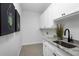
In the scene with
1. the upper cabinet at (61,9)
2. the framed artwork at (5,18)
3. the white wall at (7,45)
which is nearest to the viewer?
the framed artwork at (5,18)

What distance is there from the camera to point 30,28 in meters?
5.86

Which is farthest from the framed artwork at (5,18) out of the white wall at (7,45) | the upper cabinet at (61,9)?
the upper cabinet at (61,9)

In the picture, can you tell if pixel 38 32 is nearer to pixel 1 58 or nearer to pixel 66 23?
pixel 66 23

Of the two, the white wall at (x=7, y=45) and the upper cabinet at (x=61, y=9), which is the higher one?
the upper cabinet at (x=61, y=9)

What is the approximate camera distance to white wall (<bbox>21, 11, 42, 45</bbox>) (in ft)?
18.7

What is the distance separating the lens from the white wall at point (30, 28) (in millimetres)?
5699

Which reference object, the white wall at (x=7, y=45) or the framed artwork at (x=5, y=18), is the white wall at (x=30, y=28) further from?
the framed artwork at (x=5, y=18)

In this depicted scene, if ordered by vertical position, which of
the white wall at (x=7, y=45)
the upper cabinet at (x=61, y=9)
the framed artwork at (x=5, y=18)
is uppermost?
the upper cabinet at (x=61, y=9)

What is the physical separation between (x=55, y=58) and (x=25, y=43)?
5.16 meters

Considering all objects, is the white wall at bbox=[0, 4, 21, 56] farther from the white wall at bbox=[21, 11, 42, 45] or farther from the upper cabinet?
the white wall at bbox=[21, 11, 42, 45]

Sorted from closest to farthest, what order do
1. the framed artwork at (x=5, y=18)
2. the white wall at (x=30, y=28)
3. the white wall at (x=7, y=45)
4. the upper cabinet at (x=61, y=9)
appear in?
1. the framed artwork at (x=5, y=18)
2. the white wall at (x=7, y=45)
3. the upper cabinet at (x=61, y=9)
4. the white wall at (x=30, y=28)

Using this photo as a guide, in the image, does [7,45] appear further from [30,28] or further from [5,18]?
[30,28]

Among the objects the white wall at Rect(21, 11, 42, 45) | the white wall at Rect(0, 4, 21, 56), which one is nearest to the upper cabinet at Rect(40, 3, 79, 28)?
the white wall at Rect(0, 4, 21, 56)

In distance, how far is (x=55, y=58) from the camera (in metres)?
0.70
